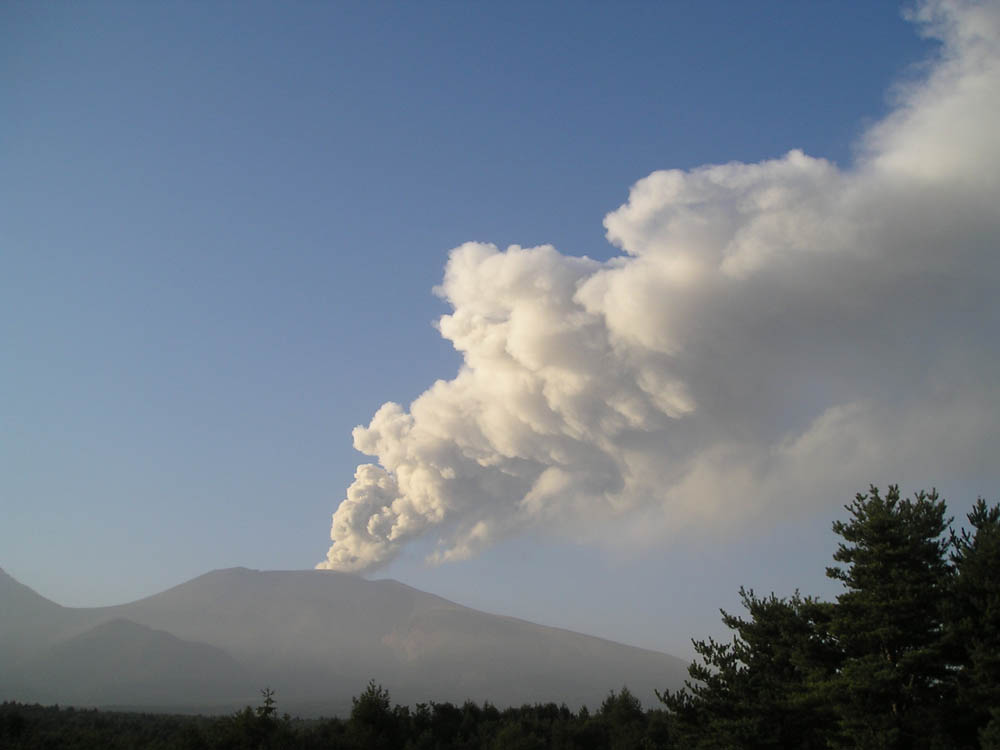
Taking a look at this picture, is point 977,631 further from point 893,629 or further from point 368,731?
point 368,731

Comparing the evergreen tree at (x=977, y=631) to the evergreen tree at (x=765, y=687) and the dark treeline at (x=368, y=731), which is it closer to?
the evergreen tree at (x=765, y=687)

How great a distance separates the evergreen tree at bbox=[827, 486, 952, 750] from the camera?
19.9 meters

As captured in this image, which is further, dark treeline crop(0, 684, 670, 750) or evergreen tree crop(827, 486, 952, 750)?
dark treeline crop(0, 684, 670, 750)

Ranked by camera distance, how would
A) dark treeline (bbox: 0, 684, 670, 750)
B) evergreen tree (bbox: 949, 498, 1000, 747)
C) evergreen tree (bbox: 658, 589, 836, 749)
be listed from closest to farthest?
evergreen tree (bbox: 949, 498, 1000, 747), evergreen tree (bbox: 658, 589, 836, 749), dark treeline (bbox: 0, 684, 670, 750)

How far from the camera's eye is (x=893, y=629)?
2039cm

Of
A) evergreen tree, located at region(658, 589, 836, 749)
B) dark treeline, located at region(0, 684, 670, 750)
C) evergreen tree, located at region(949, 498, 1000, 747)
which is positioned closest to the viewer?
evergreen tree, located at region(949, 498, 1000, 747)

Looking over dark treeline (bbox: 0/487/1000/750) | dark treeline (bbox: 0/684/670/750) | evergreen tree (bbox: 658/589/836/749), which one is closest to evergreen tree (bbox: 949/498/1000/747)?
dark treeline (bbox: 0/487/1000/750)

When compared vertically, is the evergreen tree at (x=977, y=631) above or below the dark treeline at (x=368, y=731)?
above

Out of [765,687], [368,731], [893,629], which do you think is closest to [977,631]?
[893,629]

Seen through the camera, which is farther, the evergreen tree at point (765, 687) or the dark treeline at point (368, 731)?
the dark treeline at point (368, 731)

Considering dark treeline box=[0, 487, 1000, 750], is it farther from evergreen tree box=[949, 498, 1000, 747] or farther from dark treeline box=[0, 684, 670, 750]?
dark treeline box=[0, 684, 670, 750]

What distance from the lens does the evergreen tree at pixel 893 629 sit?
65.2ft

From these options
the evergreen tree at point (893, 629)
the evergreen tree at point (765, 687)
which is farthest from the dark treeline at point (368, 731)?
the evergreen tree at point (893, 629)

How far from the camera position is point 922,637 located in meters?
20.5
